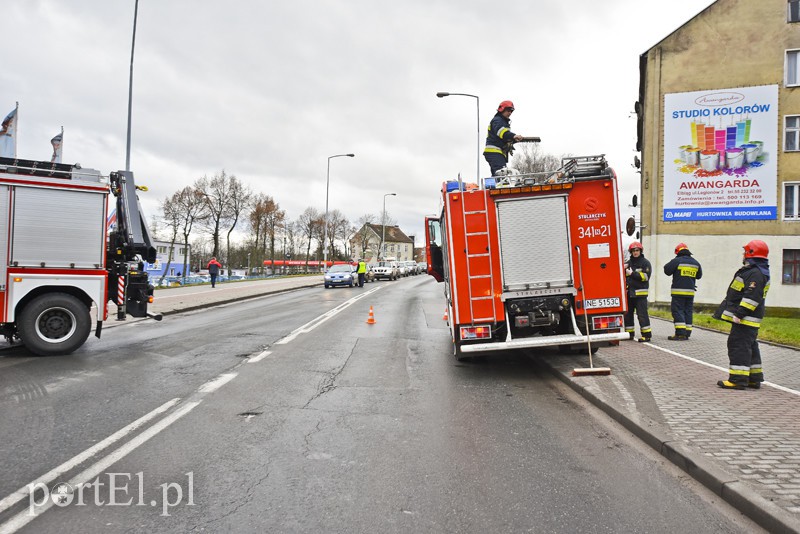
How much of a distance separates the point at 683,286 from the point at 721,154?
13204 millimetres

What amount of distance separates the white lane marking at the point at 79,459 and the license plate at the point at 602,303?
5379 millimetres

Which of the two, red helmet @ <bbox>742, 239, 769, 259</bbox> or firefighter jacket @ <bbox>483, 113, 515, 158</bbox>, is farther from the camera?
firefighter jacket @ <bbox>483, 113, 515, 158</bbox>

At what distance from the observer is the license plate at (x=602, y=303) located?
7102mm

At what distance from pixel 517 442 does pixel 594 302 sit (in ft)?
10.6

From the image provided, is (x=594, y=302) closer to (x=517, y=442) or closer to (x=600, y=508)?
(x=517, y=442)

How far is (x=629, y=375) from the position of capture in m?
6.84

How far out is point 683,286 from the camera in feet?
32.6

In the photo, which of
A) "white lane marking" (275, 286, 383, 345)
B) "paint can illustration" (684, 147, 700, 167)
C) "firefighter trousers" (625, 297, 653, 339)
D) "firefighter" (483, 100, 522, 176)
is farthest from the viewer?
"paint can illustration" (684, 147, 700, 167)

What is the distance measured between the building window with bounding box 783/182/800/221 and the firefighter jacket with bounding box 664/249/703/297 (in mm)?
13520

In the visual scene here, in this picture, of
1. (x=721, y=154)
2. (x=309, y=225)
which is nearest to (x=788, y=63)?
(x=721, y=154)

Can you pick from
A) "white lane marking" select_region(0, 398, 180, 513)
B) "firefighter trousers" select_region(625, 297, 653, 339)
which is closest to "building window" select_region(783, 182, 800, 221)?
"firefighter trousers" select_region(625, 297, 653, 339)

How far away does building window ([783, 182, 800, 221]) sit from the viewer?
19.7 metres

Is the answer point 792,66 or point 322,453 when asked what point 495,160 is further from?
point 792,66

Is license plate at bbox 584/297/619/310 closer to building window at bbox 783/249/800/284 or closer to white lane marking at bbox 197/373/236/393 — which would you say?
white lane marking at bbox 197/373/236/393
